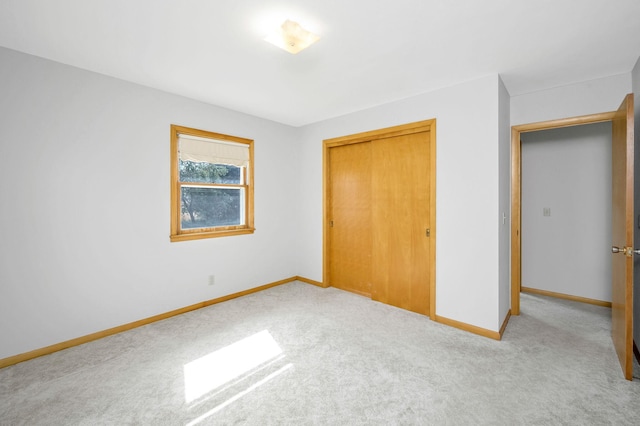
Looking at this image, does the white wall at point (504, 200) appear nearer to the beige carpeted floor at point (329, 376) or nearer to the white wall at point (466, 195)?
the white wall at point (466, 195)

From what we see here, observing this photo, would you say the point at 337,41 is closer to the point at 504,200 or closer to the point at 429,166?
the point at 429,166

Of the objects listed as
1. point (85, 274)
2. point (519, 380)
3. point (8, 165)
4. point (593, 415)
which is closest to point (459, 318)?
point (519, 380)

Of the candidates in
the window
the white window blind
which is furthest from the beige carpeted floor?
the white window blind

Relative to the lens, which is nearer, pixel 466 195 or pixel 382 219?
pixel 466 195

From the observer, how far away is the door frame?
10.2ft

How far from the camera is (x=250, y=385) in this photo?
2049mm

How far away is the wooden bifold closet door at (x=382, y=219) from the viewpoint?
10.8 feet

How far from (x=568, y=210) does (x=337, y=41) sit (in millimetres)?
3725

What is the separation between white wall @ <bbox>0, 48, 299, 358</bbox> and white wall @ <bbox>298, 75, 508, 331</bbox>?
2649 mm

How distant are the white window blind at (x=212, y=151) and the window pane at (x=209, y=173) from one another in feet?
0.30

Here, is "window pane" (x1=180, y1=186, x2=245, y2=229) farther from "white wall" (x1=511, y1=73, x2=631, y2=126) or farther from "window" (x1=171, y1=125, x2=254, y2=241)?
"white wall" (x1=511, y1=73, x2=631, y2=126)

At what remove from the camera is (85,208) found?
265 centimetres

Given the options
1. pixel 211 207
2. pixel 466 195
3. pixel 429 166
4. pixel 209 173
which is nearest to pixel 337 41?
pixel 429 166

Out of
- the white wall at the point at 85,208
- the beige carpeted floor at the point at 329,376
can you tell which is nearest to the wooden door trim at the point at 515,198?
the beige carpeted floor at the point at 329,376
